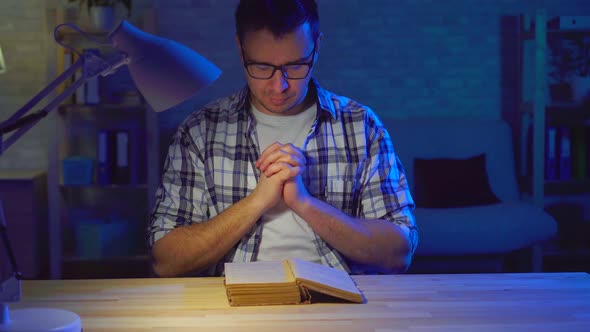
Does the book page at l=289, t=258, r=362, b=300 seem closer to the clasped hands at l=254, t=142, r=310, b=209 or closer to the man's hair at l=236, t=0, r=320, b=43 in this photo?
the clasped hands at l=254, t=142, r=310, b=209

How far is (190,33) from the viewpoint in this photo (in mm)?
4219

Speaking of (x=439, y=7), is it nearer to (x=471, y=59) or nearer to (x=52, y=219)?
(x=471, y=59)

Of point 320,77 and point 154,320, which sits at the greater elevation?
point 320,77

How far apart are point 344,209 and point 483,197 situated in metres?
2.16

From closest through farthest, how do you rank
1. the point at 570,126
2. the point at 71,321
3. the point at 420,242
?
the point at 71,321 → the point at 420,242 → the point at 570,126

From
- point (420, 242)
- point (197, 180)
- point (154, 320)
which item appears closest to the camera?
point (154, 320)

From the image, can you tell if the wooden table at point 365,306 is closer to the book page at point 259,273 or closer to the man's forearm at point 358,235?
the book page at point 259,273

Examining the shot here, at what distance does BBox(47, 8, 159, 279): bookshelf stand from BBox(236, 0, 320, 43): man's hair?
207cm

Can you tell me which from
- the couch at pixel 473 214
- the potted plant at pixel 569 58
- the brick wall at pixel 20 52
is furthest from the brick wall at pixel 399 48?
the brick wall at pixel 20 52

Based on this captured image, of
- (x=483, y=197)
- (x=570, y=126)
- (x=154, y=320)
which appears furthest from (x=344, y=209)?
(x=570, y=126)

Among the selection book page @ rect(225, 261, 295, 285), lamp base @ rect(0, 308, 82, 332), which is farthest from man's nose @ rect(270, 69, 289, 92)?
lamp base @ rect(0, 308, 82, 332)

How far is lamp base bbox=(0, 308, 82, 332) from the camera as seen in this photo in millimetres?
1062

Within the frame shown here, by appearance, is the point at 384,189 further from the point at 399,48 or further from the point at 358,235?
the point at 399,48

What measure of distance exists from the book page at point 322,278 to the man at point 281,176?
313mm
